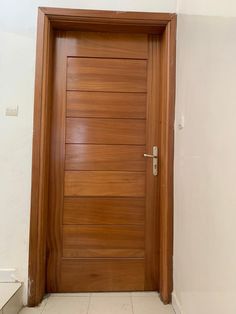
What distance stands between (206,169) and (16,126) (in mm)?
1332

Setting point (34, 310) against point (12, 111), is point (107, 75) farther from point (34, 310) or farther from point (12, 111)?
point (34, 310)

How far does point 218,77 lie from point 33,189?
139 centimetres

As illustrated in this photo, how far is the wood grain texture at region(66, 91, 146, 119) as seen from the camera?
2143mm

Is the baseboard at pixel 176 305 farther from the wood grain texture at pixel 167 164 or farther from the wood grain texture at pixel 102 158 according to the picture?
the wood grain texture at pixel 102 158

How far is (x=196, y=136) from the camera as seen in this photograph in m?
1.51

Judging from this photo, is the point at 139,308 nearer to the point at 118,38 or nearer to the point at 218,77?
the point at 218,77

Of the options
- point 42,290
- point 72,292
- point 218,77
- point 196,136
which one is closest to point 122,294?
point 72,292

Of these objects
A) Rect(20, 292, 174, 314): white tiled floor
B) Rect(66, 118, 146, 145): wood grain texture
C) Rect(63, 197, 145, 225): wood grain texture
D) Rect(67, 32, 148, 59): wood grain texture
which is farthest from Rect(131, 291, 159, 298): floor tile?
Rect(67, 32, 148, 59): wood grain texture

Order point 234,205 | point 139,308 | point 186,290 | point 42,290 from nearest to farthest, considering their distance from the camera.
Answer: point 234,205, point 186,290, point 139,308, point 42,290

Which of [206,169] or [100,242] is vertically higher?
[206,169]

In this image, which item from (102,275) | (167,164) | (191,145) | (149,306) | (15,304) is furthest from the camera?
(102,275)

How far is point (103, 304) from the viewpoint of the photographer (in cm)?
191

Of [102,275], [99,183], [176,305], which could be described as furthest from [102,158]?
[176,305]

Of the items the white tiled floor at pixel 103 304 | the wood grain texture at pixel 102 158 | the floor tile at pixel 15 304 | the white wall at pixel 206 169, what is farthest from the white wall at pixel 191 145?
the wood grain texture at pixel 102 158
